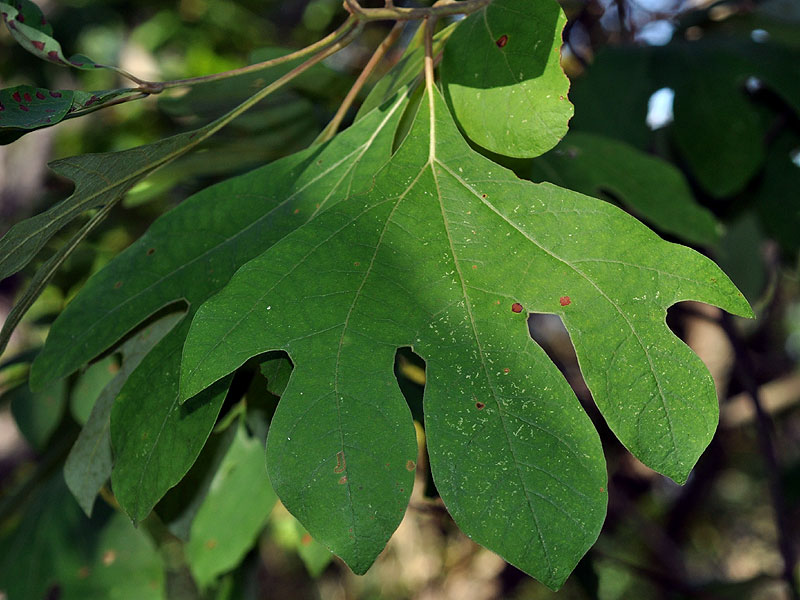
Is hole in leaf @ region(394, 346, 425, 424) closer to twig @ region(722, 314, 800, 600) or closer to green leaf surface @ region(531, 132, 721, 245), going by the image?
green leaf surface @ region(531, 132, 721, 245)

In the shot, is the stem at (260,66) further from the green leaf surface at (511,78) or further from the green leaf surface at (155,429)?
the green leaf surface at (155,429)

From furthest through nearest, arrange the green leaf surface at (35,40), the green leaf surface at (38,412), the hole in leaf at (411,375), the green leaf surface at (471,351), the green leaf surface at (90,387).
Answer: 1. the green leaf surface at (38,412)
2. the green leaf surface at (90,387)
3. the hole in leaf at (411,375)
4. the green leaf surface at (35,40)
5. the green leaf surface at (471,351)

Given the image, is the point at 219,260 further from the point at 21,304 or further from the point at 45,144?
the point at 45,144

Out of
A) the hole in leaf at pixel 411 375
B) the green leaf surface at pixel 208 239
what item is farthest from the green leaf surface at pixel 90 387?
the hole in leaf at pixel 411 375

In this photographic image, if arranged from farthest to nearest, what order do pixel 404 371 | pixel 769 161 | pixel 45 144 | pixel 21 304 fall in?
1. pixel 45 144
2. pixel 769 161
3. pixel 404 371
4. pixel 21 304

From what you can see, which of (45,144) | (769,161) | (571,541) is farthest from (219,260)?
(45,144)

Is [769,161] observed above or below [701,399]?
below
